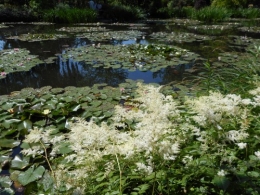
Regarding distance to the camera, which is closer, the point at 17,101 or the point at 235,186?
the point at 235,186

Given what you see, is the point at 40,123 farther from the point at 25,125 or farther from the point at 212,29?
the point at 212,29

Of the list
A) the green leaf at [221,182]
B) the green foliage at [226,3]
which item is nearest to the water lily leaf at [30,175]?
the green leaf at [221,182]

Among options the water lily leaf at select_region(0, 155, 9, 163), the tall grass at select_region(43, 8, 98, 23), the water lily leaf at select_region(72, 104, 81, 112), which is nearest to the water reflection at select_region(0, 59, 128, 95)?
the water lily leaf at select_region(72, 104, 81, 112)

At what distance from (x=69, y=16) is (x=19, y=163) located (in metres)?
13.0

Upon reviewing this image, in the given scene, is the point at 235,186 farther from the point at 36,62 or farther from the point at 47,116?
the point at 36,62

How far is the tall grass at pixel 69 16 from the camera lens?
13816 millimetres

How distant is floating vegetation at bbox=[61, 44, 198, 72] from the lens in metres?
5.21

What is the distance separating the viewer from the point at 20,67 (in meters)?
4.93

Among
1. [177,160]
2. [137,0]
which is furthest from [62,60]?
[137,0]

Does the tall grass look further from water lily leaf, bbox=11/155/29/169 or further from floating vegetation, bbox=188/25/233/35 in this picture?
water lily leaf, bbox=11/155/29/169

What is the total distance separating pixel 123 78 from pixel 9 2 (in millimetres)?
16482

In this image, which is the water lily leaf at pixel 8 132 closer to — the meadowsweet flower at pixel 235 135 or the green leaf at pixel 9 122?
the green leaf at pixel 9 122

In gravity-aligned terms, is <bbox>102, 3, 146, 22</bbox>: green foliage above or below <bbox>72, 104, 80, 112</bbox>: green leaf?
above

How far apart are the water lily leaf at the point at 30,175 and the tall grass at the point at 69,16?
13.1m
